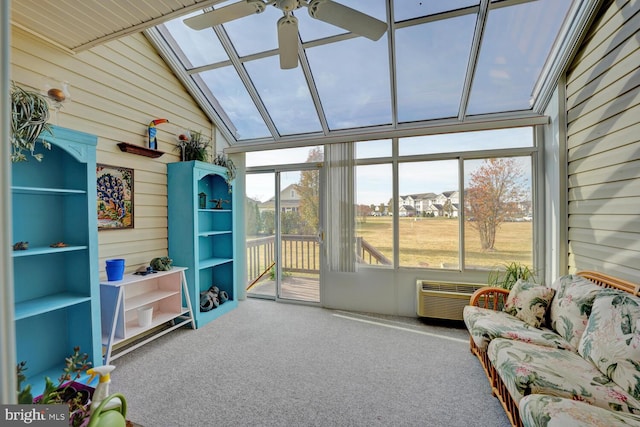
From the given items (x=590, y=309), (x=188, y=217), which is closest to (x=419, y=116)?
(x=590, y=309)

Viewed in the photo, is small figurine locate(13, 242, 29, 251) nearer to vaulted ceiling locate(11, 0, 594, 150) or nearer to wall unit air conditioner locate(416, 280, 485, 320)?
vaulted ceiling locate(11, 0, 594, 150)

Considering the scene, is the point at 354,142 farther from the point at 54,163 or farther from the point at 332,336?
the point at 54,163

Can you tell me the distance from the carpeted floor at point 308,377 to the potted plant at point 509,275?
756mm

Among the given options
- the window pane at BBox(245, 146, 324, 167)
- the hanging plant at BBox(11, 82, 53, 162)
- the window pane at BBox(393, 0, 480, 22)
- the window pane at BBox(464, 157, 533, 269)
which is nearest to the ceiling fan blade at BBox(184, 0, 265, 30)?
the hanging plant at BBox(11, 82, 53, 162)

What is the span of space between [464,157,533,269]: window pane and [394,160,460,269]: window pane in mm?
168

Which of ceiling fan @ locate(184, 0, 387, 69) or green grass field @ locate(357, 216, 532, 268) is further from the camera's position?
green grass field @ locate(357, 216, 532, 268)

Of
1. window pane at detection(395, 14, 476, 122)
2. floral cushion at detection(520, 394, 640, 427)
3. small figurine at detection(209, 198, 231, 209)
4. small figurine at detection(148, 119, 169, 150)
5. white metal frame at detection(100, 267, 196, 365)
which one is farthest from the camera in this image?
small figurine at detection(209, 198, 231, 209)

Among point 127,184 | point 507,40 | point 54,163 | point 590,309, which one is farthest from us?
point 127,184

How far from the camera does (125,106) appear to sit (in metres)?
2.91

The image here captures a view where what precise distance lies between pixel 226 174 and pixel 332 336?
255 cm

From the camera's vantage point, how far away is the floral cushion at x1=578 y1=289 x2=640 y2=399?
152 centimetres

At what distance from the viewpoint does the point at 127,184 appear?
2.93m

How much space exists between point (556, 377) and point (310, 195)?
3.28 metres

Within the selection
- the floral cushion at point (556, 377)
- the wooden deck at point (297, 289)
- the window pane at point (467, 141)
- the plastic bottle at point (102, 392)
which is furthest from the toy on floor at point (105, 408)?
the window pane at point (467, 141)
